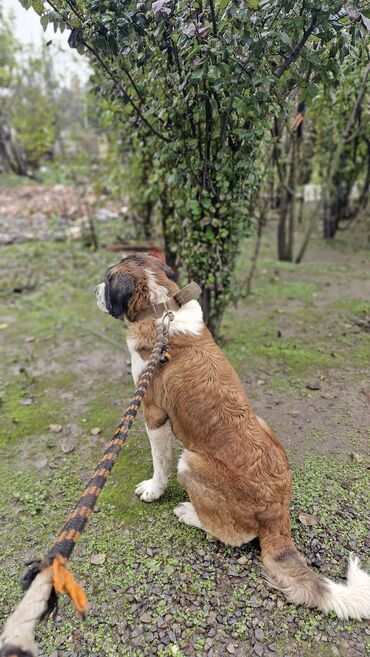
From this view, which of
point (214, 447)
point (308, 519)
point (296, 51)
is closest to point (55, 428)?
point (214, 447)

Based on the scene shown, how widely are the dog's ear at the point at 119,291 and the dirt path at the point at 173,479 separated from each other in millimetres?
1482

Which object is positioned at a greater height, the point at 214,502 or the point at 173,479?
the point at 214,502

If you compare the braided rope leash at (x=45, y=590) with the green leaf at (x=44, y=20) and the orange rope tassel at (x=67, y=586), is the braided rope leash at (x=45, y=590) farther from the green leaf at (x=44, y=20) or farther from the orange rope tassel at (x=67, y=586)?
the green leaf at (x=44, y=20)

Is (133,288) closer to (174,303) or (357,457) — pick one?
(174,303)

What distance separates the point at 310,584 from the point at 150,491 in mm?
1346

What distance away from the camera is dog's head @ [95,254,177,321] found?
10.2ft

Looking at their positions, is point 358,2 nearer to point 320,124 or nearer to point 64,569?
point 64,569

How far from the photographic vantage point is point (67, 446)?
161 inches

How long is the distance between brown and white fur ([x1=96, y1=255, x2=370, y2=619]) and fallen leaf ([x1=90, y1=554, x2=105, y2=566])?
0.59 m

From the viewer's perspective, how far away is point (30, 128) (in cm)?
1602

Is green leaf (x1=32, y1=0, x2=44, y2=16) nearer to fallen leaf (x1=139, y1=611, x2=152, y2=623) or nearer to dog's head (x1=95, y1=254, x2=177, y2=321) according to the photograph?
dog's head (x1=95, y1=254, x2=177, y2=321)

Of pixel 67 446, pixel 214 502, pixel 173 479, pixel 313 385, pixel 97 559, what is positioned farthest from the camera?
pixel 313 385

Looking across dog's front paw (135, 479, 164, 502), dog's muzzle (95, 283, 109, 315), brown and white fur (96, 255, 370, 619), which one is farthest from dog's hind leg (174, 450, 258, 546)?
dog's muzzle (95, 283, 109, 315)

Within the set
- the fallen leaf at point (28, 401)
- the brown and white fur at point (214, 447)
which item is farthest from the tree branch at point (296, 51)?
the fallen leaf at point (28, 401)
